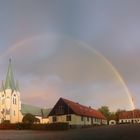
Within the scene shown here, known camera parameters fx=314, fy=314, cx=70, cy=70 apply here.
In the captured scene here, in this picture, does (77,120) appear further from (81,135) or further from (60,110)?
(81,135)

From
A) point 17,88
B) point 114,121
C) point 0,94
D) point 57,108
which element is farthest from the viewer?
point 17,88

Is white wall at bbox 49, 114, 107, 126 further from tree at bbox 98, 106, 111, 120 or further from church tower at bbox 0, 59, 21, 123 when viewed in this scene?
church tower at bbox 0, 59, 21, 123

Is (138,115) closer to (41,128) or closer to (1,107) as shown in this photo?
(1,107)

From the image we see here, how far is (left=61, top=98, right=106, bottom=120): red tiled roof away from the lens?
218ft

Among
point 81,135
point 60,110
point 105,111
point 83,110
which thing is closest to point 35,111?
point 83,110

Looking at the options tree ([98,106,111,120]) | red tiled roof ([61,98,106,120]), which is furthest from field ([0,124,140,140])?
tree ([98,106,111,120])

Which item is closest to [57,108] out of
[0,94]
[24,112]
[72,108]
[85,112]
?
[72,108]

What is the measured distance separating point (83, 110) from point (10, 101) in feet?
141

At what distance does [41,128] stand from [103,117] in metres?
19.1

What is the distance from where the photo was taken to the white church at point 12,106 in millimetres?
79812

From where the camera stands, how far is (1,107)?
9475 centimetres

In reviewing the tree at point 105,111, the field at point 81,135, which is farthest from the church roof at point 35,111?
the field at point 81,135

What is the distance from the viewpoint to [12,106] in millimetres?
100938

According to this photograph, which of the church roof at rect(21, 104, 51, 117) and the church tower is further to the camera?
the church tower
